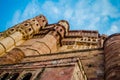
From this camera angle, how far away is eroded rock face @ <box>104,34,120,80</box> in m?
8.22

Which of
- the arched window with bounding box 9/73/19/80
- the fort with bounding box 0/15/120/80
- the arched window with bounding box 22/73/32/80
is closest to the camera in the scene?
the fort with bounding box 0/15/120/80

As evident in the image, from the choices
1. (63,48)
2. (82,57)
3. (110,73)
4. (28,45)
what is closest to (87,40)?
(63,48)

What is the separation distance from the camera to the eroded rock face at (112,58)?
8.22 m

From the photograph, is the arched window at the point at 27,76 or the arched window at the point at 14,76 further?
the arched window at the point at 14,76

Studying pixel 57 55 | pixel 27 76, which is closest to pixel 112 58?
pixel 27 76

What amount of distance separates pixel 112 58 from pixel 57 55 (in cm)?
475

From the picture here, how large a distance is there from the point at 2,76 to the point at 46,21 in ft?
51.9

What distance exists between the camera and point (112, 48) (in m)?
10.8

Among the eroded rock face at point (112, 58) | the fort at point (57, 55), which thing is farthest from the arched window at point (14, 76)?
the eroded rock face at point (112, 58)

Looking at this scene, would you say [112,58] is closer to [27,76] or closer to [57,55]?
[27,76]

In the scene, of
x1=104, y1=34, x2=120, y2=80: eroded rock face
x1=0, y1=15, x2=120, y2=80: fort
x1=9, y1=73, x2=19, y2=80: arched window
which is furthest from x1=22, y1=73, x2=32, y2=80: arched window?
x1=104, y1=34, x2=120, y2=80: eroded rock face

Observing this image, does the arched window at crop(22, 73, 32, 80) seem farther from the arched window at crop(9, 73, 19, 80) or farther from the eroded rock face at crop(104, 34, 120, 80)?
the eroded rock face at crop(104, 34, 120, 80)

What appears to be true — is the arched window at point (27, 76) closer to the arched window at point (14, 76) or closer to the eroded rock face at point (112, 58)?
the arched window at point (14, 76)

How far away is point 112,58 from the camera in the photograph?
9695 millimetres
